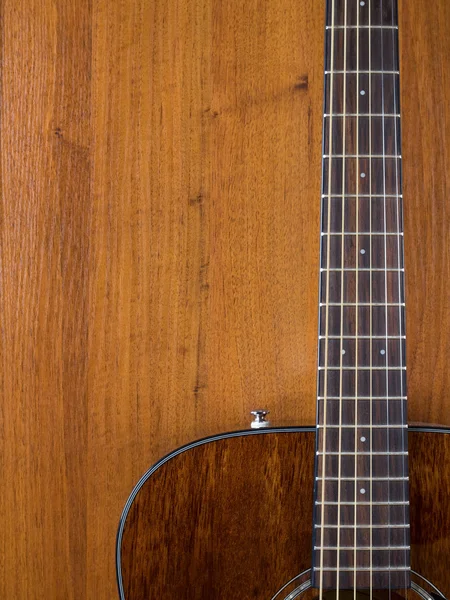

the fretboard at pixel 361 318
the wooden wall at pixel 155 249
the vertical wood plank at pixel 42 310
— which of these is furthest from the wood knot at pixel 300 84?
the vertical wood plank at pixel 42 310

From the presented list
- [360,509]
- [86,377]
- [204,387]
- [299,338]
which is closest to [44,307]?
[86,377]

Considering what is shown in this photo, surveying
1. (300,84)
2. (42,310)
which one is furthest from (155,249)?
(300,84)

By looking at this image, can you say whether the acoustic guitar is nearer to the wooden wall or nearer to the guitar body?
the guitar body

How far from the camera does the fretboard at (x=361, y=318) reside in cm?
77

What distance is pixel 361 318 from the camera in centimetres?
79

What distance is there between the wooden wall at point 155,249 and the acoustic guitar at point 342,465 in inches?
7.1

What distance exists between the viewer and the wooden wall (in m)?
0.99

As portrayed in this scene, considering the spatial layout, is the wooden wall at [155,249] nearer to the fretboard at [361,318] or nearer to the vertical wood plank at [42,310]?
the vertical wood plank at [42,310]

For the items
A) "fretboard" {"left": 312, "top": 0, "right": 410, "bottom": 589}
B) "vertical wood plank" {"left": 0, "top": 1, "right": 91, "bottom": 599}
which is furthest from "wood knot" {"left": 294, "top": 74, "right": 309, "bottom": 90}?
"vertical wood plank" {"left": 0, "top": 1, "right": 91, "bottom": 599}

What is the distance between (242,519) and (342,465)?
5.3 inches

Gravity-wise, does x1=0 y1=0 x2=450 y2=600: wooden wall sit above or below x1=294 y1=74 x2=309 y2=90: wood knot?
below

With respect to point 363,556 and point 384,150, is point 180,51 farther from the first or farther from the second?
point 363,556

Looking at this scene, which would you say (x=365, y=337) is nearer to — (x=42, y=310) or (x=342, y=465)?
(x=342, y=465)

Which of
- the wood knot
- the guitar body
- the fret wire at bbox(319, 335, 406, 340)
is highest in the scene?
the wood knot
